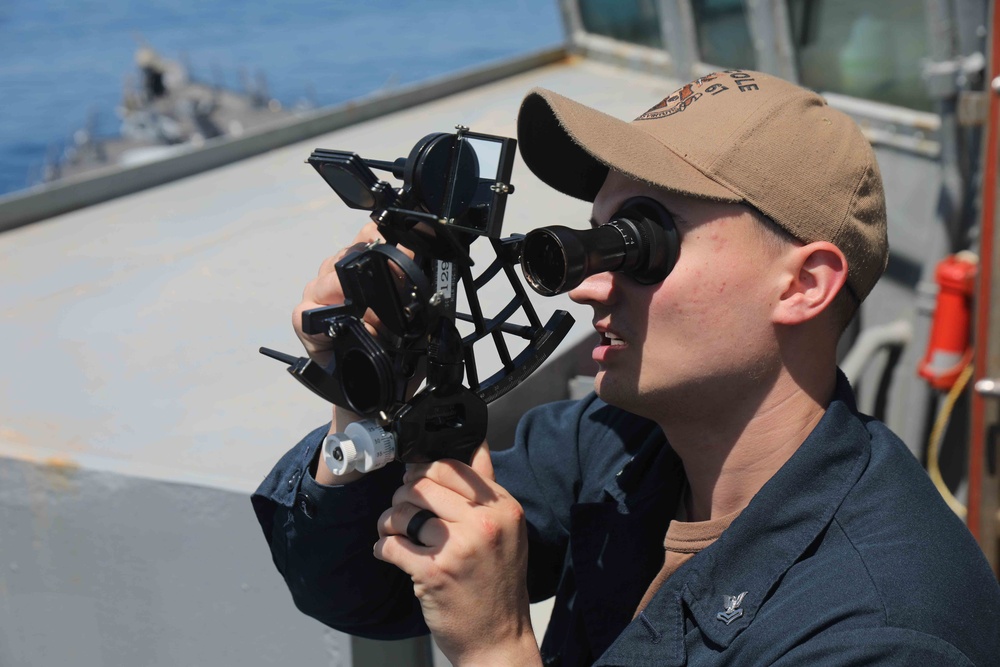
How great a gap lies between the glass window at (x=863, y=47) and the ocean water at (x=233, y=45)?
28.1 m

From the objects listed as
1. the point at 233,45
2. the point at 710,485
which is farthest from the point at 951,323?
the point at 233,45

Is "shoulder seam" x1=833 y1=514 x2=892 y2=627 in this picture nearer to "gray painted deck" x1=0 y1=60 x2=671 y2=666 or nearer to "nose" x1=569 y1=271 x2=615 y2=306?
"nose" x1=569 y1=271 x2=615 y2=306

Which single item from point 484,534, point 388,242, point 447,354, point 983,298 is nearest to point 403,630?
point 484,534

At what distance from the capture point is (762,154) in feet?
4.08

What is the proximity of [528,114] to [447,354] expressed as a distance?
0.43 metres

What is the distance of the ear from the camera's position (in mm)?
1263

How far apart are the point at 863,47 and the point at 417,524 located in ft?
13.7

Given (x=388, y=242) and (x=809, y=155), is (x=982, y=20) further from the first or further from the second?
(x=388, y=242)

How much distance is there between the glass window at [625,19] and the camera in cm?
553

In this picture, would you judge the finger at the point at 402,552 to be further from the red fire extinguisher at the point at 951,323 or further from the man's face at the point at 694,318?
the red fire extinguisher at the point at 951,323

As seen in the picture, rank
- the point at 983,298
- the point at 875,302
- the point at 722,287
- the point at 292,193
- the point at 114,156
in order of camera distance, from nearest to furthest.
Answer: the point at 722,287, the point at 983,298, the point at 292,193, the point at 875,302, the point at 114,156

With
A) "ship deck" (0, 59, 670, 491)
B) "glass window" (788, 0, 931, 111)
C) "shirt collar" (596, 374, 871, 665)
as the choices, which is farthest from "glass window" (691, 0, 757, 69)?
"shirt collar" (596, 374, 871, 665)

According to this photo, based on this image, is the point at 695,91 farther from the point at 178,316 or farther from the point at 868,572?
the point at 178,316

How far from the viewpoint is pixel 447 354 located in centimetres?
115
